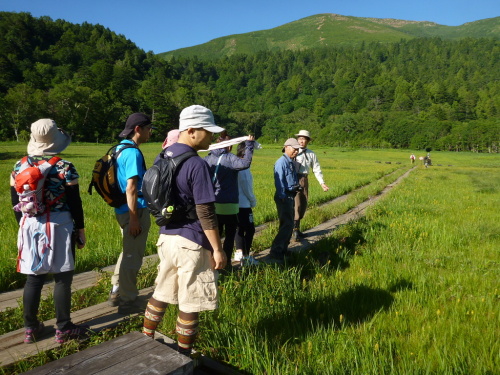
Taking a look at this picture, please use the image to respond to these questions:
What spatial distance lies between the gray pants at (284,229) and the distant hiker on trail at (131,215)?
222 cm

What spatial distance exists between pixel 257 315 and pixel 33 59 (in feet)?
468

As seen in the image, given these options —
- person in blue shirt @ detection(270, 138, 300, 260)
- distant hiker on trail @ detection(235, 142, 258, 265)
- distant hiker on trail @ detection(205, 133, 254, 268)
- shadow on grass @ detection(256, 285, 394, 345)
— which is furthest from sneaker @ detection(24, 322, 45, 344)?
person in blue shirt @ detection(270, 138, 300, 260)

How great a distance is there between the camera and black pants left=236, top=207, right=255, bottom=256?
5105 mm

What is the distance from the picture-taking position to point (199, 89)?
145500 mm

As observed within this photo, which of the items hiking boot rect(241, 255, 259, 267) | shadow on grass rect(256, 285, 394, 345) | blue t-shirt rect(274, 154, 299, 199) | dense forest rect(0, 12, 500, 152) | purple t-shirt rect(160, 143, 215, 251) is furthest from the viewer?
dense forest rect(0, 12, 500, 152)

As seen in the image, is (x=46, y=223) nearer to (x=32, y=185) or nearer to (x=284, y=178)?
(x=32, y=185)

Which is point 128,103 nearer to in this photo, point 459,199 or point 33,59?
point 33,59

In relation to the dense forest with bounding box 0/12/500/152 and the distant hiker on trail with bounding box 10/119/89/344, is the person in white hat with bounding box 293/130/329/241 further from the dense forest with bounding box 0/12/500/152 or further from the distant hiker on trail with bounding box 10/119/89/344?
the dense forest with bounding box 0/12/500/152

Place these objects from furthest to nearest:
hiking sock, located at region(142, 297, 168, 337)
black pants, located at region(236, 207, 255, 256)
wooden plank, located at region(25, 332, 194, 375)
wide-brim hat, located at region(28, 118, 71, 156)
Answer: black pants, located at region(236, 207, 255, 256)
wide-brim hat, located at region(28, 118, 71, 156)
hiking sock, located at region(142, 297, 168, 337)
wooden plank, located at region(25, 332, 194, 375)

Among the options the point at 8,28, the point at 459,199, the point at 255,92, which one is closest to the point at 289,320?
the point at 459,199

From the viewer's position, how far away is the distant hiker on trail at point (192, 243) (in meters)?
2.40

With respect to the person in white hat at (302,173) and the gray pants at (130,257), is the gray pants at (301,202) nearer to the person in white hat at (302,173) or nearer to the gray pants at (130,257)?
the person in white hat at (302,173)

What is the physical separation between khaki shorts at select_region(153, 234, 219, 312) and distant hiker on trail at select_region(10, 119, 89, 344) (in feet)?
3.18

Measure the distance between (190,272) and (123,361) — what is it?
2.64ft
